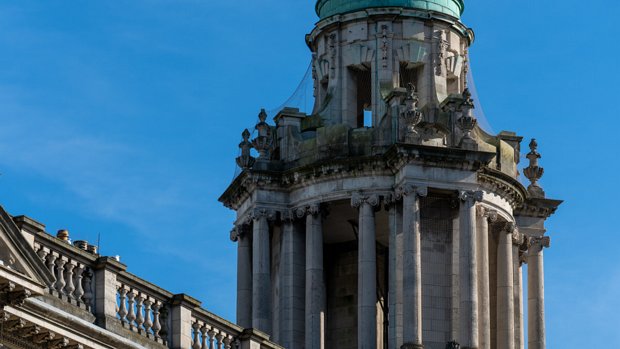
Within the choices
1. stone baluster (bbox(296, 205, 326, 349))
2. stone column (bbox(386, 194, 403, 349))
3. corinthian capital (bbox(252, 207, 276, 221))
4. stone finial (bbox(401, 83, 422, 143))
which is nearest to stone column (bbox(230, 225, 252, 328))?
corinthian capital (bbox(252, 207, 276, 221))

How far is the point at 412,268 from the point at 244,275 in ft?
21.8

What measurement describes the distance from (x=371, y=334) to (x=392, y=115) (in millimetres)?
6688

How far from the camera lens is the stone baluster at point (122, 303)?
49.1m

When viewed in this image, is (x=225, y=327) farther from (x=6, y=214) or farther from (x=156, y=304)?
(x=6, y=214)

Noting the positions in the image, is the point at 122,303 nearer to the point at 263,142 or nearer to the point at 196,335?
the point at 196,335

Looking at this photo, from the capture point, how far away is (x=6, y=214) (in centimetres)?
4391

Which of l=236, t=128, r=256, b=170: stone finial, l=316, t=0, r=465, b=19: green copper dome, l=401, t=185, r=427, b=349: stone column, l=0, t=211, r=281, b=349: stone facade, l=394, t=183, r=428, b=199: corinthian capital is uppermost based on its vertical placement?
l=316, t=0, r=465, b=19: green copper dome

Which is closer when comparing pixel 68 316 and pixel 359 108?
pixel 68 316

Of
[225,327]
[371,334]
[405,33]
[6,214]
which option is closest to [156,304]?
[225,327]

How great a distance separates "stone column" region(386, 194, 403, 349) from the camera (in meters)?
71.1

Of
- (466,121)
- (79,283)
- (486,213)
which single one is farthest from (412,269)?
(79,283)

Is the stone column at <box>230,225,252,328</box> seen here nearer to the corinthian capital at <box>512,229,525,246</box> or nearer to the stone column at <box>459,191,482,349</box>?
the stone column at <box>459,191,482,349</box>

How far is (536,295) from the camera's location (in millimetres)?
76625

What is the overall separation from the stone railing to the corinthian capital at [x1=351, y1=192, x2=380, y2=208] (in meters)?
18.8
